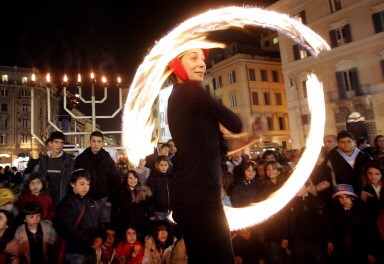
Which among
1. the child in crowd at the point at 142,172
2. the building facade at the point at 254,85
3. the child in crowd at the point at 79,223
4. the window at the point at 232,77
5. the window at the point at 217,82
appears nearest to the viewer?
the child in crowd at the point at 79,223

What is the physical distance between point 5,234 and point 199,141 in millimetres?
4169

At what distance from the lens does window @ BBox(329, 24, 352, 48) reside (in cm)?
2730

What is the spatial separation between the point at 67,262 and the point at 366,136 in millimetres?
25220

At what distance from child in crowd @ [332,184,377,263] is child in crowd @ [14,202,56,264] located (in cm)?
459

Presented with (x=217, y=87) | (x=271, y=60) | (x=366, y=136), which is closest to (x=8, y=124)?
(x=217, y=87)

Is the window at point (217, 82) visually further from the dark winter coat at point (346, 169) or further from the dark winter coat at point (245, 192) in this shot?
the dark winter coat at point (346, 169)

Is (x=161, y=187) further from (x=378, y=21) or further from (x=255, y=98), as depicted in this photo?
(x=255, y=98)

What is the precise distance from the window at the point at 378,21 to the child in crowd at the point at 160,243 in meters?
25.5

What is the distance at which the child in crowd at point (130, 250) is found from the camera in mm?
5738

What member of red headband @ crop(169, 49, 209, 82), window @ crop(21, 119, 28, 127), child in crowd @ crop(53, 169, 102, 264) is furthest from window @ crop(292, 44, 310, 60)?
window @ crop(21, 119, 28, 127)

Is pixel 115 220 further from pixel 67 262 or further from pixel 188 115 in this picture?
pixel 188 115

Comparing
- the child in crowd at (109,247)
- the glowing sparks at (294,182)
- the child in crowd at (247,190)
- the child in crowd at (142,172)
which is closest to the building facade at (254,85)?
the child in crowd at (142,172)

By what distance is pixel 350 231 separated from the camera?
18.4 ft

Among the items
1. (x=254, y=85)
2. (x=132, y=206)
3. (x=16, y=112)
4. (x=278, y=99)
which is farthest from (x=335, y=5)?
(x=16, y=112)
